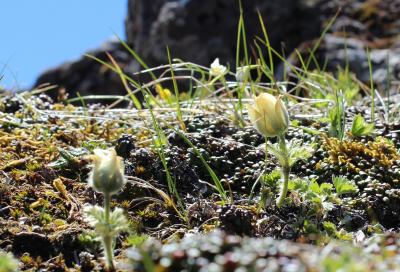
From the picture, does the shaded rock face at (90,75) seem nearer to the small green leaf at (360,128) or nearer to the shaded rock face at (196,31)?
the shaded rock face at (196,31)

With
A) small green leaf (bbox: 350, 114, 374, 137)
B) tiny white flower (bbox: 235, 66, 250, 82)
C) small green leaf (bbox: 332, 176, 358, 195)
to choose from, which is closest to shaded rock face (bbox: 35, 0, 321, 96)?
tiny white flower (bbox: 235, 66, 250, 82)

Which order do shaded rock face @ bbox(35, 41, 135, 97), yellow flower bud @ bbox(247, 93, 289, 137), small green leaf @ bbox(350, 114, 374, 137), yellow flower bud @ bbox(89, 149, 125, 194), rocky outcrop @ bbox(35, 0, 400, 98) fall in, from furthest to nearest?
shaded rock face @ bbox(35, 41, 135, 97) → rocky outcrop @ bbox(35, 0, 400, 98) → small green leaf @ bbox(350, 114, 374, 137) → yellow flower bud @ bbox(247, 93, 289, 137) → yellow flower bud @ bbox(89, 149, 125, 194)

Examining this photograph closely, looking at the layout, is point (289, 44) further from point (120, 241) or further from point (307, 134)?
point (120, 241)

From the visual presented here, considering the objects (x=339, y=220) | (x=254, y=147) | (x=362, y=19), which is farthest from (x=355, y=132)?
(x=362, y=19)

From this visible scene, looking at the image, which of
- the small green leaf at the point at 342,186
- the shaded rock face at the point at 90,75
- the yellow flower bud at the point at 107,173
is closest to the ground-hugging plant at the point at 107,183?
the yellow flower bud at the point at 107,173

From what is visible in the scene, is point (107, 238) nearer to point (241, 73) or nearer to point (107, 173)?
point (107, 173)

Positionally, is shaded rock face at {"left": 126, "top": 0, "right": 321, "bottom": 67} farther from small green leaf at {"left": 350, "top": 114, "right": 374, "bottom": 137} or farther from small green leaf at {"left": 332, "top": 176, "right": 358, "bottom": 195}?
small green leaf at {"left": 332, "top": 176, "right": 358, "bottom": 195}

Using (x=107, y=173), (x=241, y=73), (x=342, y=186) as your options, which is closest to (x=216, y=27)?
(x=241, y=73)
